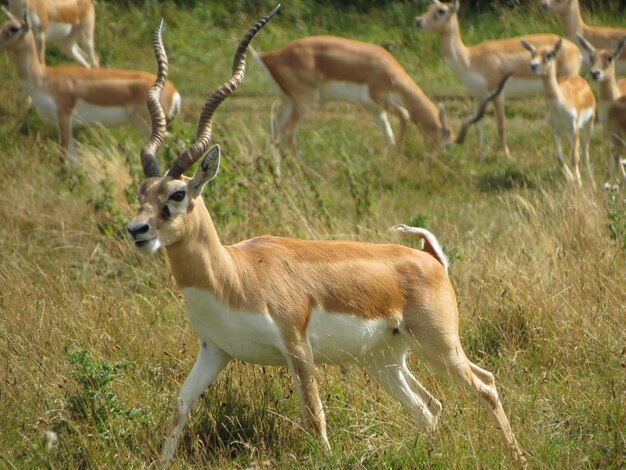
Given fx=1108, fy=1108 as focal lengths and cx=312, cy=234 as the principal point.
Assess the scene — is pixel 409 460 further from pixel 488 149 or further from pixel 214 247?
pixel 488 149

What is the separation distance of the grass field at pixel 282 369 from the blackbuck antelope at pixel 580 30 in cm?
315

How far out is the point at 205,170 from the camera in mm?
3963

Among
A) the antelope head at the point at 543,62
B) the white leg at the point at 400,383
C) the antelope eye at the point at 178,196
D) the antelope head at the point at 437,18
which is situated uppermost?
the antelope eye at the point at 178,196

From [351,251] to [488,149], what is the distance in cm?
700

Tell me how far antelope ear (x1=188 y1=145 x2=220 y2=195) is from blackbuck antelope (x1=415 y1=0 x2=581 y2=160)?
8.42 metres

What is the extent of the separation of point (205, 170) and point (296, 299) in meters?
0.57

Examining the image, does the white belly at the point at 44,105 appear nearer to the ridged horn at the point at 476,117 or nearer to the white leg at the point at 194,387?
the ridged horn at the point at 476,117

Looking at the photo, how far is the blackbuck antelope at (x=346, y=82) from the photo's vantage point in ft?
36.6

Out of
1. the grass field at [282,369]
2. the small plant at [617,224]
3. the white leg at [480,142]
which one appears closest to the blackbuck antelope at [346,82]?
the white leg at [480,142]

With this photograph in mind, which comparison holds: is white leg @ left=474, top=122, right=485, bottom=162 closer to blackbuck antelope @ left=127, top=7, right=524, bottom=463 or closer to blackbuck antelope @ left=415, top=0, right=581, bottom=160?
blackbuck antelope @ left=415, top=0, right=581, bottom=160

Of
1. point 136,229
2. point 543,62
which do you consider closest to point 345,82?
point 543,62

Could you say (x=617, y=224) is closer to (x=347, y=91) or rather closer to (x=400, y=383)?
(x=400, y=383)

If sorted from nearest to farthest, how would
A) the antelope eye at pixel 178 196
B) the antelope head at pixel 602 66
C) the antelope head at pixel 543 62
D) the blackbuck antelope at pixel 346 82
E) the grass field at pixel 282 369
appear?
the antelope eye at pixel 178 196, the grass field at pixel 282 369, the antelope head at pixel 543 62, the antelope head at pixel 602 66, the blackbuck antelope at pixel 346 82

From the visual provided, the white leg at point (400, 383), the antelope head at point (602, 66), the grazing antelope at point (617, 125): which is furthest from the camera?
the antelope head at point (602, 66)
